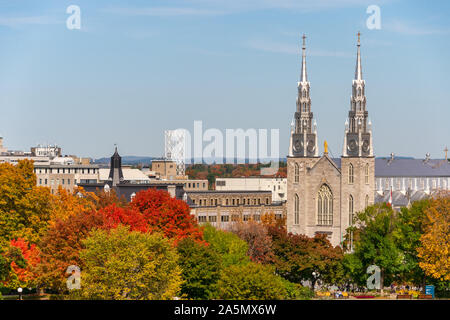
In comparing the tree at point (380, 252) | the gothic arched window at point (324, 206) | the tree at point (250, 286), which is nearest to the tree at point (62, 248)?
the tree at point (250, 286)

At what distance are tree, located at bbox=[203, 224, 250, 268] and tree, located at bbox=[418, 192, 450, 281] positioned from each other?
17.3 m

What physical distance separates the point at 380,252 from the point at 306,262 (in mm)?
8976

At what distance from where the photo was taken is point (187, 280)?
82.8m

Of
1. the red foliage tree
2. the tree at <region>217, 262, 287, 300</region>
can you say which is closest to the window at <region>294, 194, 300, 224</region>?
the red foliage tree

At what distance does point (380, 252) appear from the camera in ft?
351

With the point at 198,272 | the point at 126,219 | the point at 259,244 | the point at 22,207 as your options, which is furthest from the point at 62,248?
the point at 259,244

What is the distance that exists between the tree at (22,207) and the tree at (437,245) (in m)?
38.0

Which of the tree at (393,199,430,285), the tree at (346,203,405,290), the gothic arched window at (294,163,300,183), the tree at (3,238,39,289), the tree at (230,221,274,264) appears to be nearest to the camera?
the tree at (3,238,39,289)

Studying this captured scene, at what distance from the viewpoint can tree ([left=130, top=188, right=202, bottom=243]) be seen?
328 ft

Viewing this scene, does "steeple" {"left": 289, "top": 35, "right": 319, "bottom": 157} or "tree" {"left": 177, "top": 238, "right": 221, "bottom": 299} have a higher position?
"steeple" {"left": 289, "top": 35, "right": 319, "bottom": 157}

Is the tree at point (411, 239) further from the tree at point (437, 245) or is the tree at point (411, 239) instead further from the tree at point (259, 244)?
the tree at point (259, 244)

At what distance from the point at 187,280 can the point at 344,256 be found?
34045 mm

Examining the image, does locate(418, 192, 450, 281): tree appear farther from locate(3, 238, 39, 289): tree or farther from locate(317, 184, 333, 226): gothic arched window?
locate(317, 184, 333, 226): gothic arched window

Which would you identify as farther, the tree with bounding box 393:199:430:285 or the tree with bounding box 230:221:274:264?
the tree with bounding box 230:221:274:264
